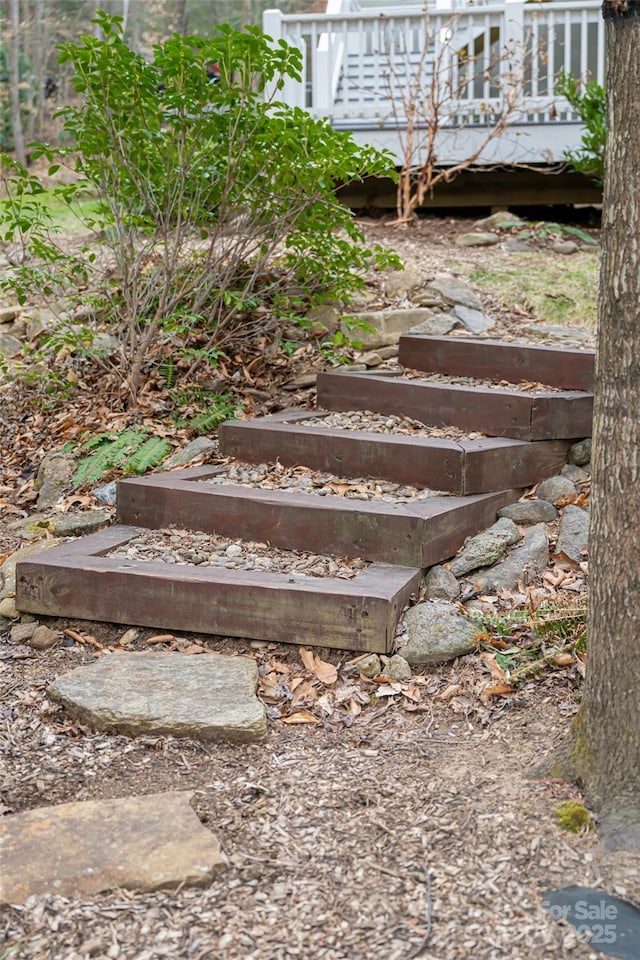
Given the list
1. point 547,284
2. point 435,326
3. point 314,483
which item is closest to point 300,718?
point 314,483

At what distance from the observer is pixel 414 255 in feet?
24.5

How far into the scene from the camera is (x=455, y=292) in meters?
6.60

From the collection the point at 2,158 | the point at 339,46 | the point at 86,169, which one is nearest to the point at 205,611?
the point at 2,158

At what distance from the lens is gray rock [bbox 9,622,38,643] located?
13.1 feet

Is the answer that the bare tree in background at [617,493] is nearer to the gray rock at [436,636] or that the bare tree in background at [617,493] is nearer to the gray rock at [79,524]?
the gray rock at [436,636]

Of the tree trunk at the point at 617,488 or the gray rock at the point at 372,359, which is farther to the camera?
the gray rock at the point at 372,359

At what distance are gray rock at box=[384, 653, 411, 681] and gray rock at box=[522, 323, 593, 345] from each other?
2.96m

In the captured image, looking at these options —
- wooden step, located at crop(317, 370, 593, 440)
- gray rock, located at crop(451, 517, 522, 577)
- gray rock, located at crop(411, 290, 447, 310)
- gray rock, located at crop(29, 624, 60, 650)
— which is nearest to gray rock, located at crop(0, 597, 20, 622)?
gray rock, located at crop(29, 624, 60, 650)

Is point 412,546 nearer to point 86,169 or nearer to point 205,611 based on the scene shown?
point 205,611

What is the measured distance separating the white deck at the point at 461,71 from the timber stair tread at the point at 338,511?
14.5ft

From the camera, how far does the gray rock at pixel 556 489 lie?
4664 millimetres

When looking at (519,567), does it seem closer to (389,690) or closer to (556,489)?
(556,489)

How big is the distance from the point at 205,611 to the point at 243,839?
127 cm

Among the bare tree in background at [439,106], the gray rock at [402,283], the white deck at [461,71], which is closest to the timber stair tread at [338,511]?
the gray rock at [402,283]
